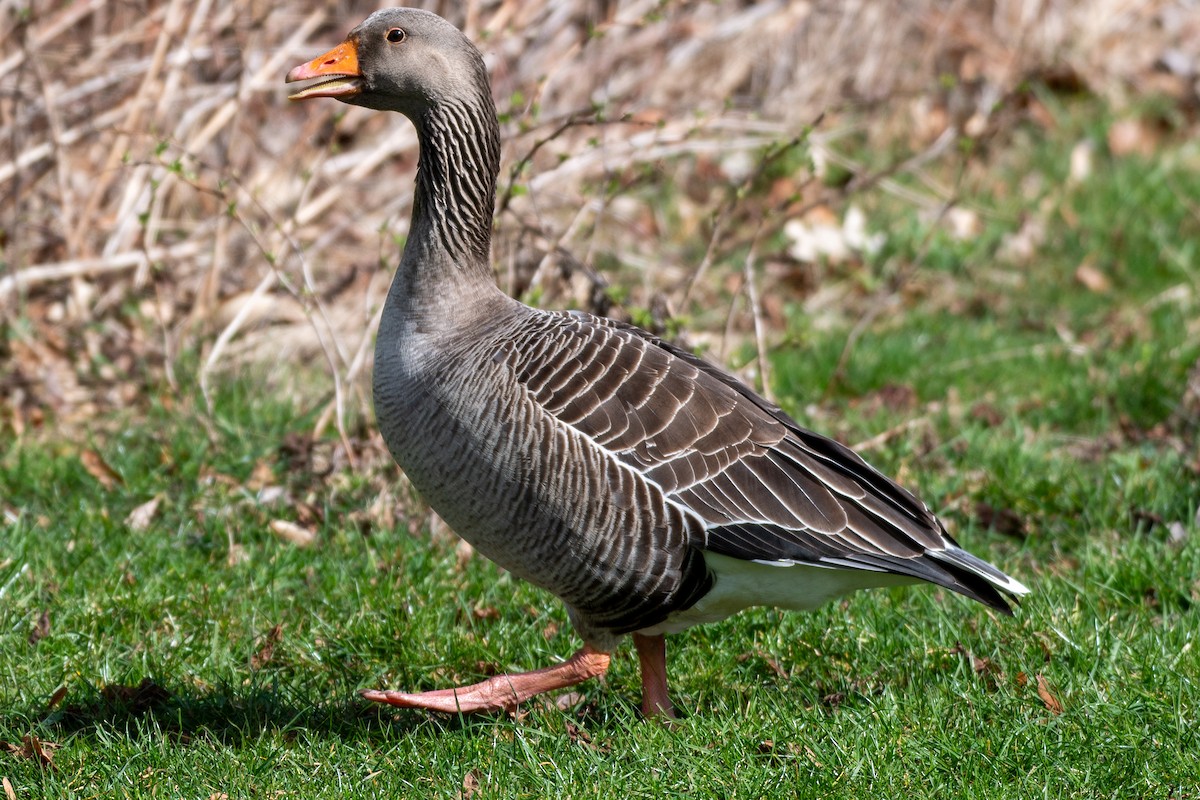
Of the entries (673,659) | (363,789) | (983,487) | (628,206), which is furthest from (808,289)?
(363,789)

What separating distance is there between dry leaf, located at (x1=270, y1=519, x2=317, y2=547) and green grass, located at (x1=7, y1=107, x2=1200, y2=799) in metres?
0.06

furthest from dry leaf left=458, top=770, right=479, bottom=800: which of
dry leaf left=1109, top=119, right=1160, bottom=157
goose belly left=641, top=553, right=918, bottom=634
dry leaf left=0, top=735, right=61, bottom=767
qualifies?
dry leaf left=1109, top=119, right=1160, bottom=157

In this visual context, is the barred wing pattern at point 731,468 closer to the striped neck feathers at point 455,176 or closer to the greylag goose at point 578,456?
the greylag goose at point 578,456

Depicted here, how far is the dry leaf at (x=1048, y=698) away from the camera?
A: 4.33m

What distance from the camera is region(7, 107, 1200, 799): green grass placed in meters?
4.05

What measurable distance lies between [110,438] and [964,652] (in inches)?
169

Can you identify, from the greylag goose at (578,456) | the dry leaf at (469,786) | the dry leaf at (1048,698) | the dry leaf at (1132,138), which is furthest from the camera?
the dry leaf at (1132,138)

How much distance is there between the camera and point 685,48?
9.59 meters

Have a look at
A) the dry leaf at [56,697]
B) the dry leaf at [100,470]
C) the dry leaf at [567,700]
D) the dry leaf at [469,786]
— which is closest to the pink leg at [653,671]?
the dry leaf at [567,700]

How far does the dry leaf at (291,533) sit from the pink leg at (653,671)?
5.90 feet

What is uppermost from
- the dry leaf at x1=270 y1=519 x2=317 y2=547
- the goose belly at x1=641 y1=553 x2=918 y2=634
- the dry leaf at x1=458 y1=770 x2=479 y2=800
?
the goose belly at x1=641 y1=553 x2=918 y2=634

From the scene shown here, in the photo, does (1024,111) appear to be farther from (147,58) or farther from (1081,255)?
(147,58)

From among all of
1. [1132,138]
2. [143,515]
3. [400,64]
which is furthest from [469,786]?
[1132,138]

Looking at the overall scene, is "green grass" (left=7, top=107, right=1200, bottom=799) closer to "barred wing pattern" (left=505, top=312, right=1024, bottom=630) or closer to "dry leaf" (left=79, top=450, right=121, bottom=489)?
"dry leaf" (left=79, top=450, right=121, bottom=489)
